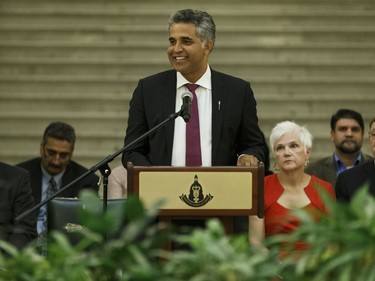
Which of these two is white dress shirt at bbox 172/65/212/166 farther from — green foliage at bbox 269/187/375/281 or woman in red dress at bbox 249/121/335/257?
green foliage at bbox 269/187/375/281

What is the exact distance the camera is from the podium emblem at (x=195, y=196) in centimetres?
458

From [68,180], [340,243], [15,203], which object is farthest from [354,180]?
[340,243]

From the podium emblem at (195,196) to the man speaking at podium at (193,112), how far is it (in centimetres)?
54

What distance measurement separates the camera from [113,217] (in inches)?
92.4

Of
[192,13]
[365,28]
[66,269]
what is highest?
[365,28]

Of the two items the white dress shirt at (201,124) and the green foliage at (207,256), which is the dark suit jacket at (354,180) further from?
the green foliage at (207,256)

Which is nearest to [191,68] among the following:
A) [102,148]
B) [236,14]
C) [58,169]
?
[58,169]

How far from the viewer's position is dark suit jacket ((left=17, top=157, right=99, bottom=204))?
7.55 m

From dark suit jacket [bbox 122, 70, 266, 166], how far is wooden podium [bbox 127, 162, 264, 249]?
0.54 m

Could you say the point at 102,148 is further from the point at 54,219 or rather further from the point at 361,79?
the point at 54,219

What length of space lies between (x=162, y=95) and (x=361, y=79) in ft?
16.1

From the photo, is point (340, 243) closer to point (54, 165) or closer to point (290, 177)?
point (290, 177)

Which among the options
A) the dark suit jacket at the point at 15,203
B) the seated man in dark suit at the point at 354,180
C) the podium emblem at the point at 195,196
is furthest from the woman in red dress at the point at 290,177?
the podium emblem at the point at 195,196

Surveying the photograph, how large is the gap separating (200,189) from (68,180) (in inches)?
129
